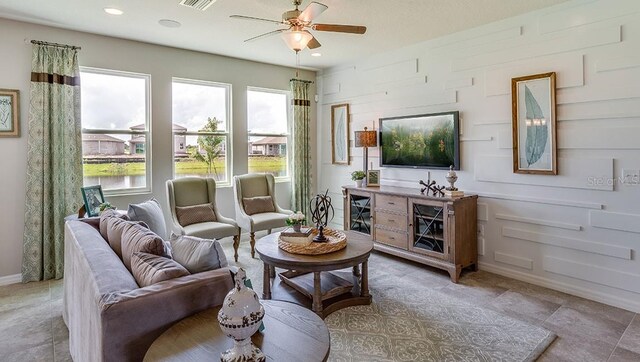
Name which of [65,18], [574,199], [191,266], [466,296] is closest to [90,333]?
[191,266]

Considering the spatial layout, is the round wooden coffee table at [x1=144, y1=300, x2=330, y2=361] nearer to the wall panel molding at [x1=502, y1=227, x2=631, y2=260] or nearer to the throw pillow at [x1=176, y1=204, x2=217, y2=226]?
the throw pillow at [x1=176, y1=204, x2=217, y2=226]

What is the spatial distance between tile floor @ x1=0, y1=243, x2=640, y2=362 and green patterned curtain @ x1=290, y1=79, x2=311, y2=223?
1.93 meters

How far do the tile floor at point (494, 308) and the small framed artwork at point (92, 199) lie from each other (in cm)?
81

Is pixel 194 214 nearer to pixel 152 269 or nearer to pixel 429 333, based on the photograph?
pixel 152 269

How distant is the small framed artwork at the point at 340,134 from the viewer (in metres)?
5.65

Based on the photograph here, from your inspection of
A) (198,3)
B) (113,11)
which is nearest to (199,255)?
(198,3)

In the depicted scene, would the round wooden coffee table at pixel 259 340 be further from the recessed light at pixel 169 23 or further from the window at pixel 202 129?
the window at pixel 202 129

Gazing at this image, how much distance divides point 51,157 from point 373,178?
12.2 feet

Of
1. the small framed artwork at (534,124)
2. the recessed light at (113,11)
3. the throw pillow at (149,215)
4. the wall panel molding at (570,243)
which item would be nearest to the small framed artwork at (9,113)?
the recessed light at (113,11)

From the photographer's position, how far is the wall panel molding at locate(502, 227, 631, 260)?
3066 millimetres

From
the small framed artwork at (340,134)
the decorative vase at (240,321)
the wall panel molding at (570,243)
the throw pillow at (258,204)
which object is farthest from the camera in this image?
the small framed artwork at (340,134)

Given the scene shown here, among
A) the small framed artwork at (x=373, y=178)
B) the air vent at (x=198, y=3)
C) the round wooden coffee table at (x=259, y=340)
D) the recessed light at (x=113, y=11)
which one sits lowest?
the round wooden coffee table at (x=259, y=340)

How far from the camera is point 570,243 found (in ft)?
11.0

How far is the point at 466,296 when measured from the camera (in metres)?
3.31
